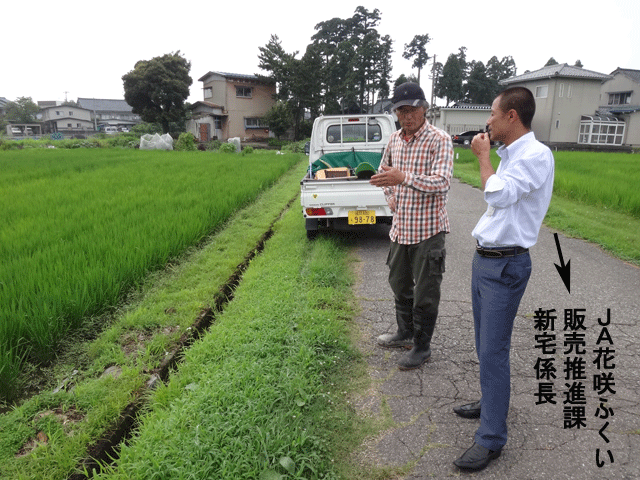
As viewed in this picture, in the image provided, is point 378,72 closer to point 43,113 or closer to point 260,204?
point 260,204

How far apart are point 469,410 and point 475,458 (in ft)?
1.35

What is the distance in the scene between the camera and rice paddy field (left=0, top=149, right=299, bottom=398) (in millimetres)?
3012

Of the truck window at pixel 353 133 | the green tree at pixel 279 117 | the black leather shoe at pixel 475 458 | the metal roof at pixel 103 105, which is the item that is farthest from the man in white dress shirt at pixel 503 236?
the metal roof at pixel 103 105

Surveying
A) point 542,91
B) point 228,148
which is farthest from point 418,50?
point 228,148

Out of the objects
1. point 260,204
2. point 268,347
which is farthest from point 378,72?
point 268,347

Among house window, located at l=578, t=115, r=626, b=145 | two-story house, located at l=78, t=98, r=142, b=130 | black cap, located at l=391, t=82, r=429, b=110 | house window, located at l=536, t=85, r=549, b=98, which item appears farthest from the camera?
two-story house, located at l=78, t=98, r=142, b=130

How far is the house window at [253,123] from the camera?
39.1 m

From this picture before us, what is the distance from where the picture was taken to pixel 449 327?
360 cm

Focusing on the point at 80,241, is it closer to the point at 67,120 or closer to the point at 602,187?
the point at 602,187

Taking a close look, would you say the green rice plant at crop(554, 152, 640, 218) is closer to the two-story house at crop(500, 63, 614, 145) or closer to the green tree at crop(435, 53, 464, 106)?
the two-story house at crop(500, 63, 614, 145)

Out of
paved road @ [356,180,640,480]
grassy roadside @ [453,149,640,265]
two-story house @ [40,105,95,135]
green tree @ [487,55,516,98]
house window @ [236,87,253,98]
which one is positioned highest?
green tree @ [487,55,516,98]

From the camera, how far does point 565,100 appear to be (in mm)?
32438

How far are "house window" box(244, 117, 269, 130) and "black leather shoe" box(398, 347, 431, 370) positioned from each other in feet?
125

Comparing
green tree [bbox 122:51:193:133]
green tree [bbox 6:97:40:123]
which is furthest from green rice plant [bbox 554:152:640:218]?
green tree [bbox 6:97:40:123]
